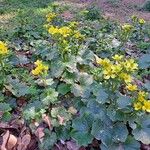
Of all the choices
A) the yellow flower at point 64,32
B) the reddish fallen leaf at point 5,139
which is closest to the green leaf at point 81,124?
the reddish fallen leaf at point 5,139

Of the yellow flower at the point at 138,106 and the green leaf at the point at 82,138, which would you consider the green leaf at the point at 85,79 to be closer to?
the green leaf at the point at 82,138

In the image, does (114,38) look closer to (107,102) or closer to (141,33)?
(141,33)

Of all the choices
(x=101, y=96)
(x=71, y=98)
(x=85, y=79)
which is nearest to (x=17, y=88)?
(x=71, y=98)

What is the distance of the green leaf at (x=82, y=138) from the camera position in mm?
3617

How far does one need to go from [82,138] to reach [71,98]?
0.59m

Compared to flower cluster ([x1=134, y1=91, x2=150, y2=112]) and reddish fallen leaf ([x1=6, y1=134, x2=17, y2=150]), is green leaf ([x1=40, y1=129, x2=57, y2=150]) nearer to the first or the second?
reddish fallen leaf ([x1=6, y1=134, x2=17, y2=150])

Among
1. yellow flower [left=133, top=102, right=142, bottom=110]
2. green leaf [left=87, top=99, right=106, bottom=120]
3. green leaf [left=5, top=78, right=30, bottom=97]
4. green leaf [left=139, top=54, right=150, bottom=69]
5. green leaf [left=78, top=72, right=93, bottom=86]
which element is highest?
yellow flower [left=133, top=102, right=142, bottom=110]

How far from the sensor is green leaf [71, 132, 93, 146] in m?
3.62

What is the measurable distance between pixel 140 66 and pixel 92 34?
55.0 inches

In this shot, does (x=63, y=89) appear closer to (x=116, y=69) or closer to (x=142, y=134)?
(x=116, y=69)

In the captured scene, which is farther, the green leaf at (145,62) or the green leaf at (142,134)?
the green leaf at (145,62)

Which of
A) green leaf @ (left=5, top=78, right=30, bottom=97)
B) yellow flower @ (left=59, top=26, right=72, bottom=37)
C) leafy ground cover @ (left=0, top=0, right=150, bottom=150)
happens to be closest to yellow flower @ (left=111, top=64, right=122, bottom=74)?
leafy ground cover @ (left=0, top=0, right=150, bottom=150)

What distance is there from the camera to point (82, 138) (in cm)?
365

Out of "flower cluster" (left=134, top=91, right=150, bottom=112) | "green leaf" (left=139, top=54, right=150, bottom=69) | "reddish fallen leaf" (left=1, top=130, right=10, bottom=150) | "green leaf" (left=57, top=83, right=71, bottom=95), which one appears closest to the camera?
"flower cluster" (left=134, top=91, right=150, bottom=112)
